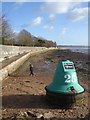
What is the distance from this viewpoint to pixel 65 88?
7.95m

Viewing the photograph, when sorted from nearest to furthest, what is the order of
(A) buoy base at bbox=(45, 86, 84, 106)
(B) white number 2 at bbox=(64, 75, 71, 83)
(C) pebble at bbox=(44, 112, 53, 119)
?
1. (C) pebble at bbox=(44, 112, 53, 119)
2. (A) buoy base at bbox=(45, 86, 84, 106)
3. (B) white number 2 at bbox=(64, 75, 71, 83)

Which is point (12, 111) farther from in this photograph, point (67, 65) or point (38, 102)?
point (67, 65)

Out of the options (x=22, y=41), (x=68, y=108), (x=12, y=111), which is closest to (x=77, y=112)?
(x=68, y=108)

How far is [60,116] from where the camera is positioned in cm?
704

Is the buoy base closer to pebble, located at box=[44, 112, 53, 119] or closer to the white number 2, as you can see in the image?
the white number 2

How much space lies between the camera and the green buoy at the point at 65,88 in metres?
7.80

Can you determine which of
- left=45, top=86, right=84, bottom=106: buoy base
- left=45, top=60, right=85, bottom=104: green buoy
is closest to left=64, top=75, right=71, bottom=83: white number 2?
left=45, top=60, right=85, bottom=104: green buoy

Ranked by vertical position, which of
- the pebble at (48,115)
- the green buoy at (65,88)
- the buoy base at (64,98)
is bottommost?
the pebble at (48,115)

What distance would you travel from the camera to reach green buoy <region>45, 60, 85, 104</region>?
25.6ft

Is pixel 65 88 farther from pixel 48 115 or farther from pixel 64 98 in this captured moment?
pixel 48 115

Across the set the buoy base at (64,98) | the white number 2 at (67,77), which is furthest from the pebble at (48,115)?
the white number 2 at (67,77)

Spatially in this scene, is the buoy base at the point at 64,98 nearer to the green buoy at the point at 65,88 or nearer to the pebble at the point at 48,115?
the green buoy at the point at 65,88

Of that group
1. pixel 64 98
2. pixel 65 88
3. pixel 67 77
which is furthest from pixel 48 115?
pixel 67 77

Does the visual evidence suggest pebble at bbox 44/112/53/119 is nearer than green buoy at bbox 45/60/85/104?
Yes
